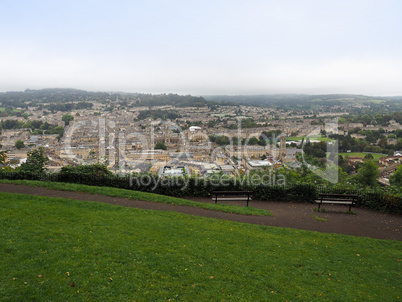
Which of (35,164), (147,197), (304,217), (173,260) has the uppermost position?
(35,164)

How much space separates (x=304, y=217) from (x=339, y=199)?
1.65 m

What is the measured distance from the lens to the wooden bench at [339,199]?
26.1 feet

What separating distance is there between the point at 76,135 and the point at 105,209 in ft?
120

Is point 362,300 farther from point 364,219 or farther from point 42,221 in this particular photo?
point 42,221

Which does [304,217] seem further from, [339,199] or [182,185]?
[182,185]

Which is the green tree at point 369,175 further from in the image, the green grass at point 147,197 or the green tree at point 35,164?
the green tree at point 35,164

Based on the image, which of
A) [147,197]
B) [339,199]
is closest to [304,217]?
[339,199]

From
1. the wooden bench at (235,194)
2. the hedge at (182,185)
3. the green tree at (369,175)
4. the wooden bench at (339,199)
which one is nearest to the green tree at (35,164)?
the hedge at (182,185)

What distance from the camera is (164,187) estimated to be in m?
8.86

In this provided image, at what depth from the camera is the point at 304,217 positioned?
291 inches

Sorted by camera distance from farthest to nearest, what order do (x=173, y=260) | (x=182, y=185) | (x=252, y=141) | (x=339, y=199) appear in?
1. (x=252, y=141)
2. (x=182, y=185)
3. (x=339, y=199)
4. (x=173, y=260)

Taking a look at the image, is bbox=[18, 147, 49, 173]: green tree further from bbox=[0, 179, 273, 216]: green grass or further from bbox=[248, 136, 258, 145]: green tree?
bbox=[248, 136, 258, 145]: green tree

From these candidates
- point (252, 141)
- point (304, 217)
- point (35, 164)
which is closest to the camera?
point (304, 217)

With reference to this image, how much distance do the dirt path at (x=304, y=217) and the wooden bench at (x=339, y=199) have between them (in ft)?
0.95
